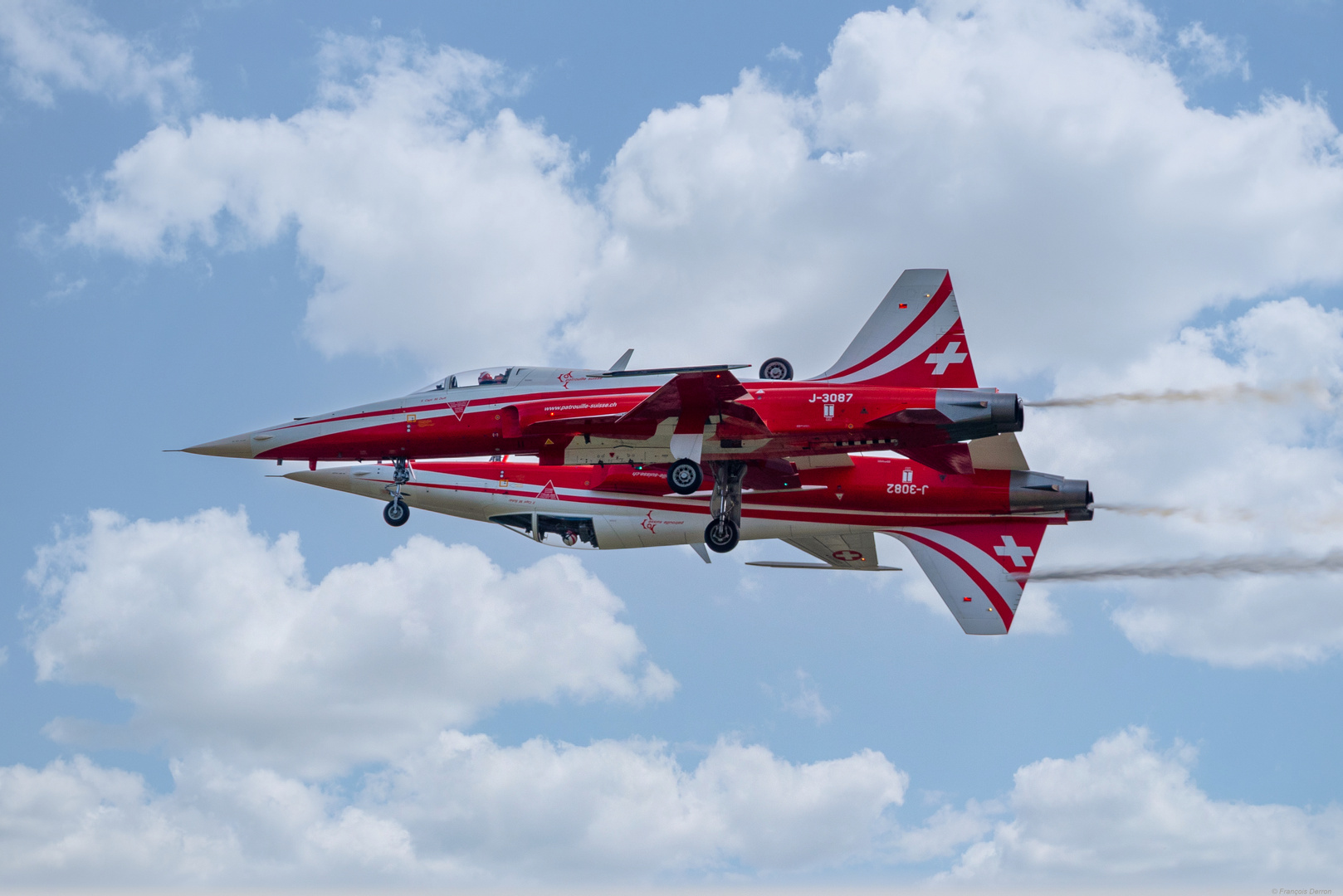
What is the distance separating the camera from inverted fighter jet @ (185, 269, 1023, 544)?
35.2m

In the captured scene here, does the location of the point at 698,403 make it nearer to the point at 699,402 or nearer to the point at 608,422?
the point at 699,402

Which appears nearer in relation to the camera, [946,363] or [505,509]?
[946,363]

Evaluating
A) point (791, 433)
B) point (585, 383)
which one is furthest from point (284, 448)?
point (791, 433)

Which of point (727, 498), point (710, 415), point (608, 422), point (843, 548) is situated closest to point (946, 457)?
point (727, 498)

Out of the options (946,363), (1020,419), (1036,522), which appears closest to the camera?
(1020,419)

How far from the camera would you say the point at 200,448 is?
3928 centimetres

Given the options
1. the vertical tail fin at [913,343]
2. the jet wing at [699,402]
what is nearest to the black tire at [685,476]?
A: the jet wing at [699,402]

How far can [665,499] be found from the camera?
44062 millimetres

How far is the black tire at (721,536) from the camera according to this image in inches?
1543

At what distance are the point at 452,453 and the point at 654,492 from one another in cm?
728

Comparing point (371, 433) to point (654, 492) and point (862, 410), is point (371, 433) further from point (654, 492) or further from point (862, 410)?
point (862, 410)

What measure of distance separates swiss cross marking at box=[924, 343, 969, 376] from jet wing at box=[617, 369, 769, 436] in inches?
176

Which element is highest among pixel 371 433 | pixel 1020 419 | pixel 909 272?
pixel 909 272

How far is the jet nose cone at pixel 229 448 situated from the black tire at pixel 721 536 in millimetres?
11492
